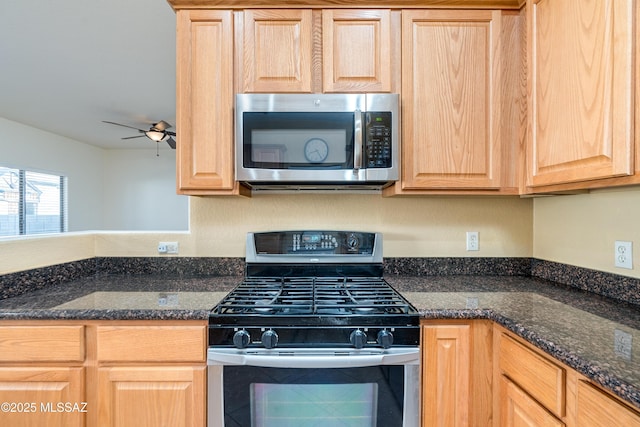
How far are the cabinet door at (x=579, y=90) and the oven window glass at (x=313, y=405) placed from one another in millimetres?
1116

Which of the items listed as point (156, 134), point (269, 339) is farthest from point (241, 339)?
point (156, 134)

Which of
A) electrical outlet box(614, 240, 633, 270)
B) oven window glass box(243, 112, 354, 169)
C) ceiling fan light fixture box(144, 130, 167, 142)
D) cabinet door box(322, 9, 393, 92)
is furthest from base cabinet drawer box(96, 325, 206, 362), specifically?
ceiling fan light fixture box(144, 130, 167, 142)

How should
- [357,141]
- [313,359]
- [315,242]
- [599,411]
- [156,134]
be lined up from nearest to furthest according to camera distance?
[599,411] < [313,359] < [357,141] < [315,242] < [156,134]

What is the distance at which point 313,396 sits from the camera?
3.98ft

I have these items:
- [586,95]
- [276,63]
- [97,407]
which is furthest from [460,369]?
[276,63]

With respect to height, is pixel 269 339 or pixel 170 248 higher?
pixel 170 248

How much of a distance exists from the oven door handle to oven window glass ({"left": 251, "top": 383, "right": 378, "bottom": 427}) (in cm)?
9

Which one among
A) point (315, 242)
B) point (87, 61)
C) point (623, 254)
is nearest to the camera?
point (623, 254)

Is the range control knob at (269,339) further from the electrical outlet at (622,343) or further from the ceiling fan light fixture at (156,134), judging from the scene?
the ceiling fan light fixture at (156,134)

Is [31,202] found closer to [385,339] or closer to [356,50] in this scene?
[356,50]

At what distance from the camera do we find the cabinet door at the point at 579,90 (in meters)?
1.06

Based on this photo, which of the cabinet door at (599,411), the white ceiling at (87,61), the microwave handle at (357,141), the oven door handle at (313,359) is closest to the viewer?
the cabinet door at (599,411)

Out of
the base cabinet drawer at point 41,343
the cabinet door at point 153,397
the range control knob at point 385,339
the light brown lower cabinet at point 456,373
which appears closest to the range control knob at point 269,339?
the cabinet door at point 153,397

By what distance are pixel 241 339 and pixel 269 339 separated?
0.10m
